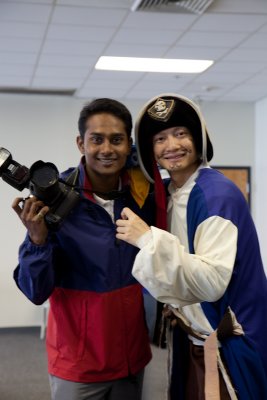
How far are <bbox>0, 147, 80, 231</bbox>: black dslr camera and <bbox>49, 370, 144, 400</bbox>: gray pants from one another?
0.51 metres

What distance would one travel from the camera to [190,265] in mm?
1234

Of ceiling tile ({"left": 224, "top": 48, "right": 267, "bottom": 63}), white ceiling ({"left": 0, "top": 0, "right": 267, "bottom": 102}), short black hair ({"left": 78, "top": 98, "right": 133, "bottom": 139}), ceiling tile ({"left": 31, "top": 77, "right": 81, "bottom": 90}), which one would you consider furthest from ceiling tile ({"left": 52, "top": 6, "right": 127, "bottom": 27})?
short black hair ({"left": 78, "top": 98, "right": 133, "bottom": 139})

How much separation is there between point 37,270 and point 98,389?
0.43 m

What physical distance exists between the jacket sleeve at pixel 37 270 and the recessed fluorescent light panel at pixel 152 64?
302 cm

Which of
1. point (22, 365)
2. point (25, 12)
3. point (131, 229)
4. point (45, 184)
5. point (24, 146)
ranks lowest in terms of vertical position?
point (22, 365)

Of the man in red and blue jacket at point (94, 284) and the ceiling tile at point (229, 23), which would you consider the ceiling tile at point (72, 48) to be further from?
the man in red and blue jacket at point (94, 284)

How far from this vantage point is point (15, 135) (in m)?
5.60

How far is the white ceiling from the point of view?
3.21 metres

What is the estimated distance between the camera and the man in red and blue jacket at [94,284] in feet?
5.07

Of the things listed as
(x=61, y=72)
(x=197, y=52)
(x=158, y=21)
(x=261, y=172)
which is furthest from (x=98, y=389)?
(x=261, y=172)

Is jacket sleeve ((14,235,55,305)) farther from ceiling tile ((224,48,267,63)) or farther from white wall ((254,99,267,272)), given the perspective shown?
white wall ((254,99,267,272))

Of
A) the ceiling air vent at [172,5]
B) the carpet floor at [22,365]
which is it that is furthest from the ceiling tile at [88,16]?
the carpet floor at [22,365]

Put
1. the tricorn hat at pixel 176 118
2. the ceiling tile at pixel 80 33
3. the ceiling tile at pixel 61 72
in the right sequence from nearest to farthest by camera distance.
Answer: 1. the tricorn hat at pixel 176 118
2. the ceiling tile at pixel 80 33
3. the ceiling tile at pixel 61 72

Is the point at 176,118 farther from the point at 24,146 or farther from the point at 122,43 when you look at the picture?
the point at 24,146
